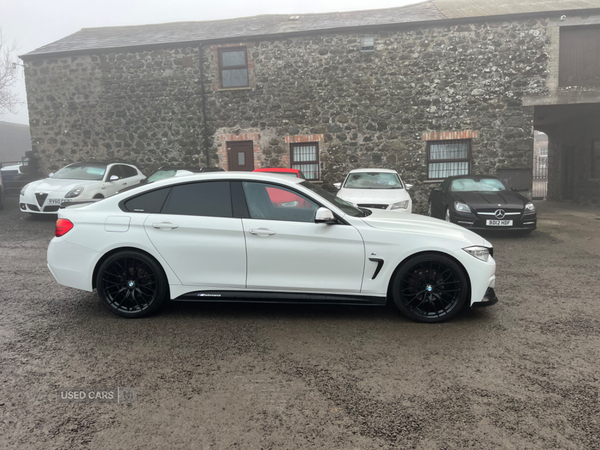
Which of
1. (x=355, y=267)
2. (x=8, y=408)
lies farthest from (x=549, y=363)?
Result: (x=8, y=408)

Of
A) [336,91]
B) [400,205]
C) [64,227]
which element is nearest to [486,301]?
[64,227]

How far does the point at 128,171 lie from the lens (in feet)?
42.4

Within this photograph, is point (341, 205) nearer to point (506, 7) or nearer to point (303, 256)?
point (303, 256)

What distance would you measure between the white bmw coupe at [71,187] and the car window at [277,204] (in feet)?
25.7

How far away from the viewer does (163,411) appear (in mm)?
2758

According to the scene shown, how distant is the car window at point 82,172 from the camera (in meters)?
11.6

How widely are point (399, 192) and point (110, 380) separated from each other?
7.79 metres

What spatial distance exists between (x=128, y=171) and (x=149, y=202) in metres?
9.26

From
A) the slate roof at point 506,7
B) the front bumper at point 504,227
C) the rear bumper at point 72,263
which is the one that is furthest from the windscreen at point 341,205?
the slate roof at point 506,7

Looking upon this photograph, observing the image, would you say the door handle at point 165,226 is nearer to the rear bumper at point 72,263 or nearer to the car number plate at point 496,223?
the rear bumper at point 72,263

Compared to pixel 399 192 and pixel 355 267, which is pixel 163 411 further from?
pixel 399 192

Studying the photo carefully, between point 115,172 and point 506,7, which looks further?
point 506,7

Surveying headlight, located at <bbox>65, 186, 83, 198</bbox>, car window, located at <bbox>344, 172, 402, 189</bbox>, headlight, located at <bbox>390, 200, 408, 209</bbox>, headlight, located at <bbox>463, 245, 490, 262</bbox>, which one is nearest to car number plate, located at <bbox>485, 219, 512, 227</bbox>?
headlight, located at <bbox>390, 200, 408, 209</bbox>

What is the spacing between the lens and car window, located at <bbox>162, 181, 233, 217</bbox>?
4.39 metres
